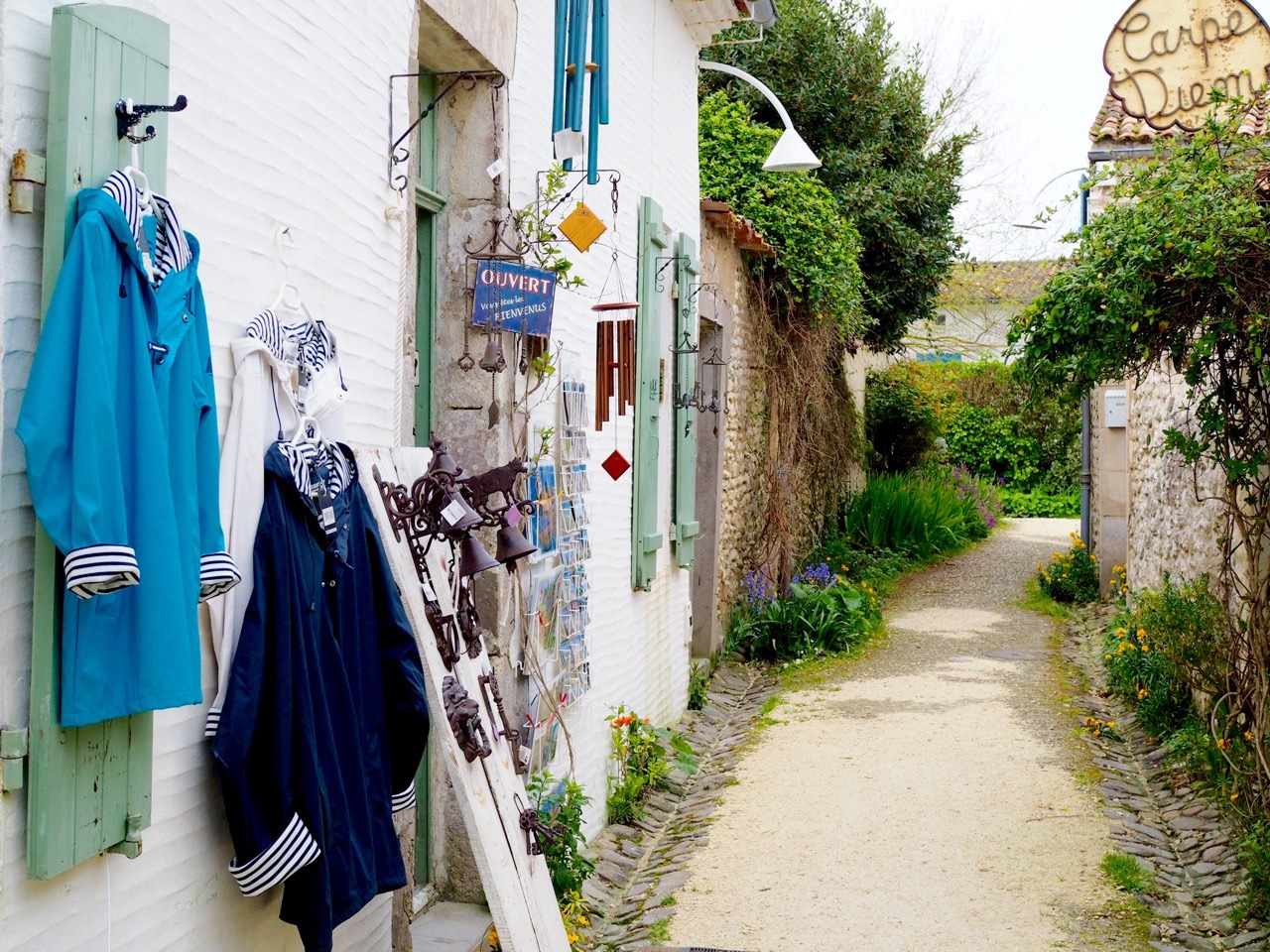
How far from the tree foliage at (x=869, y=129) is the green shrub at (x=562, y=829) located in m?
9.35

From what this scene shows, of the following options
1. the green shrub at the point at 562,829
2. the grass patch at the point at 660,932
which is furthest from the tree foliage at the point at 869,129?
the grass patch at the point at 660,932

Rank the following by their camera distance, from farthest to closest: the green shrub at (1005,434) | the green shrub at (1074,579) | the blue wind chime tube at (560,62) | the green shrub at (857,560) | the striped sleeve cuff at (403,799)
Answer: the green shrub at (1005,434) < the green shrub at (857,560) < the green shrub at (1074,579) < the blue wind chime tube at (560,62) < the striped sleeve cuff at (403,799)

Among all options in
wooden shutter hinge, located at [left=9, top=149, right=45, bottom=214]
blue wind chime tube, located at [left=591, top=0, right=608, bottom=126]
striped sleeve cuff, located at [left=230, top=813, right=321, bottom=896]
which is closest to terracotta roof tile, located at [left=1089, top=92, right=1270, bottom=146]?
blue wind chime tube, located at [left=591, top=0, right=608, bottom=126]

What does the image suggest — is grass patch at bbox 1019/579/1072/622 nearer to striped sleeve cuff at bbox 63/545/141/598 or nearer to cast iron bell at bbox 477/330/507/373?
cast iron bell at bbox 477/330/507/373

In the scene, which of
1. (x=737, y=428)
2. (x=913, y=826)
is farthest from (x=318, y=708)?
(x=737, y=428)

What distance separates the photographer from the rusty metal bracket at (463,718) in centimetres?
328

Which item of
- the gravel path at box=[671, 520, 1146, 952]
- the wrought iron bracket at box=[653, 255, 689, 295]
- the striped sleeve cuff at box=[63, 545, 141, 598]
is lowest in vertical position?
the gravel path at box=[671, 520, 1146, 952]

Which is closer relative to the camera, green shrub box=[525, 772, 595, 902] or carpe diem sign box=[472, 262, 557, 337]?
carpe diem sign box=[472, 262, 557, 337]

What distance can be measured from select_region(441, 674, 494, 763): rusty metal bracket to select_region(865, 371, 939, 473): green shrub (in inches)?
543

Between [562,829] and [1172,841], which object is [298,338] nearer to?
[562,829]

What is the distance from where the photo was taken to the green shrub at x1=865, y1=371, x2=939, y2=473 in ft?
55.4

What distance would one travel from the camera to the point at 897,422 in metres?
16.9

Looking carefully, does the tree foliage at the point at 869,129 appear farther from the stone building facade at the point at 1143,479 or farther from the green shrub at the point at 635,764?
the green shrub at the point at 635,764

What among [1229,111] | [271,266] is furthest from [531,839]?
[1229,111]
